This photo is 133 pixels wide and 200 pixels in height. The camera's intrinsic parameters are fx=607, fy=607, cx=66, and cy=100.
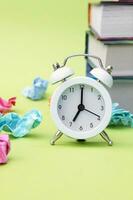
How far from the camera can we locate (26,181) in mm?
1093

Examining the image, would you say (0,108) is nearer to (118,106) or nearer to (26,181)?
(118,106)

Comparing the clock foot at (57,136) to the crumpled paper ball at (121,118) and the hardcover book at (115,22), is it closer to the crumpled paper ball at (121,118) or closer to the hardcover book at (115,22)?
the crumpled paper ball at (121,118)

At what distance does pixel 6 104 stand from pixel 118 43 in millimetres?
331

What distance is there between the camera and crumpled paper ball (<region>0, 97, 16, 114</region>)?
155 centimetres

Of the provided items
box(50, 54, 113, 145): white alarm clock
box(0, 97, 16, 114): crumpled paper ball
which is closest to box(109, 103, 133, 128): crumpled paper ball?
box(50, 54, 113, 145): white alarm clock

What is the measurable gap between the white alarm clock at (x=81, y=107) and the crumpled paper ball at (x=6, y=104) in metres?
0.29

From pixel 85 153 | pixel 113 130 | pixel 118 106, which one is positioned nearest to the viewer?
pixel 85 153

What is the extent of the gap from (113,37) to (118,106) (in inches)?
6.8

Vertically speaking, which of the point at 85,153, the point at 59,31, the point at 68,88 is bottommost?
the point at 59,31

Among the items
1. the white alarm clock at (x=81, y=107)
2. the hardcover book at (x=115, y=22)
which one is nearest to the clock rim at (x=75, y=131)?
the white alarm clock at (x=81, y=107)

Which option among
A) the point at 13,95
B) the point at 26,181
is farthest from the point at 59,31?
the point at 26,181

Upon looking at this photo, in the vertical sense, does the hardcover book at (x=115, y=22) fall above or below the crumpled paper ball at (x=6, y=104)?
above

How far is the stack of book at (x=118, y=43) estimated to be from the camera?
4.89 ft

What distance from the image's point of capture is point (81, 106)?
4.24ft
